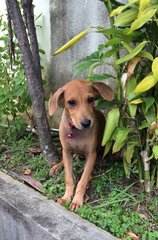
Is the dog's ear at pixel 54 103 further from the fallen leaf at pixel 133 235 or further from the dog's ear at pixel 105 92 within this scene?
the fallen leaf at pixel 133 235

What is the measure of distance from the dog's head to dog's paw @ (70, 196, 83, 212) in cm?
61

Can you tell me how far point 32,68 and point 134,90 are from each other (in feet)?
4.31

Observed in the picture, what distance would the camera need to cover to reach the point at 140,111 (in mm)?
2947

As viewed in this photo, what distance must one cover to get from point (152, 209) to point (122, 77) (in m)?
1.07

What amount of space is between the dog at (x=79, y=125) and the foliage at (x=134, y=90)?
0.36 feet

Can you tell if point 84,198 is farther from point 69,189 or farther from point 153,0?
point 153,0

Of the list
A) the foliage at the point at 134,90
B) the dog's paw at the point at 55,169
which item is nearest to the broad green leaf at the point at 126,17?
the foliage at the point at 134,90

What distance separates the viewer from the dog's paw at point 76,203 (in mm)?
3098

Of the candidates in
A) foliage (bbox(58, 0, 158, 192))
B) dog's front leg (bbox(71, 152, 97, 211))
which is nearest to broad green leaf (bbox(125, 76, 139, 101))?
foliage (bbox(58, 0, 158, 192))

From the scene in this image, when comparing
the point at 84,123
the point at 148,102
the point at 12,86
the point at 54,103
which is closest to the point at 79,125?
the point at 84,123

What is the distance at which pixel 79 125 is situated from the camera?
310cm

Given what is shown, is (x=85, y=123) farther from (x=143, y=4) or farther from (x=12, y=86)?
(x=12, y=86)

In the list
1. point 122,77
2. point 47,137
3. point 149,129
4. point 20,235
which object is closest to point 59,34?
point 47,137

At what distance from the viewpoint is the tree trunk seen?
3.58 meters
